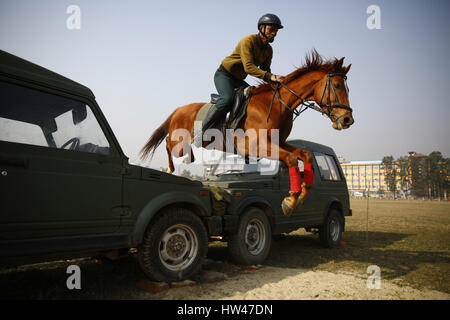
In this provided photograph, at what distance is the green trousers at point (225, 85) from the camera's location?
5120mm

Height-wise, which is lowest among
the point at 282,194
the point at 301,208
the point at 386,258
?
the point at 386,258

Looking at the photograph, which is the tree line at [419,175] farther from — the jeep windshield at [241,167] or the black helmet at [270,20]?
the black helmet at [270,20]

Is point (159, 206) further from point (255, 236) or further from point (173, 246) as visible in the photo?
point (255, 236)

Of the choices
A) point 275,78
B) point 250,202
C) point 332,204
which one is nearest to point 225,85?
point 275,78

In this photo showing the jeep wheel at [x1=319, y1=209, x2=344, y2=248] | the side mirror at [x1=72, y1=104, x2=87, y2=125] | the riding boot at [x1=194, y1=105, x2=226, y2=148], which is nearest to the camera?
the side mirror at [x1=72, y1=104, x2=87, y2=125]

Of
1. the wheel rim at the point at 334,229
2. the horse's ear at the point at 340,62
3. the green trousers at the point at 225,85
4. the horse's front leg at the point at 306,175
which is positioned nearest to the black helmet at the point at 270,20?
the green trousers at the point at 225,85

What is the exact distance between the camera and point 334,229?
742 cm

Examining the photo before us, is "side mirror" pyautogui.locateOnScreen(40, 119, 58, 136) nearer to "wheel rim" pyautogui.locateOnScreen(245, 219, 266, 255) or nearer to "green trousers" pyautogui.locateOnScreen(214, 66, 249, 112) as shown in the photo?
"green trousers" pyautogui.locateOnScreen(214, 66, 249, 112)

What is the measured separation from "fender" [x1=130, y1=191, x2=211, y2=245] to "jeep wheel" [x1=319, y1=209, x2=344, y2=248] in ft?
13.6

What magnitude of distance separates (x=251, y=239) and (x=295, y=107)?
2.46m

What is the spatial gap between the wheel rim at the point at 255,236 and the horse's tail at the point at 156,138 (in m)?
2.85

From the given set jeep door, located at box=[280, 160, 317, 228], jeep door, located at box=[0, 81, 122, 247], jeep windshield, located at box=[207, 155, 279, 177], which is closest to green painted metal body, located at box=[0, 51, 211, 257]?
jeep door, located at box=[0, 81, 122, 247]

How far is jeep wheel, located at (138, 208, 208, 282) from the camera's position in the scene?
3373mm

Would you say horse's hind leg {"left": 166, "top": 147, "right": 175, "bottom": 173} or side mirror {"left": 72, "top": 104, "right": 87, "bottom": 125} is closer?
side mirror {"left": 72, "top": 104, "right": 87, "bottom": 125}
